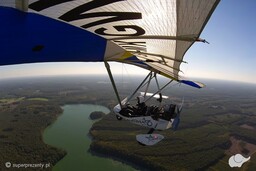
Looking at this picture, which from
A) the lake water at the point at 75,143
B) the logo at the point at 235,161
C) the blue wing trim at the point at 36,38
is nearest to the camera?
the blue wing trim at the point at 36,38

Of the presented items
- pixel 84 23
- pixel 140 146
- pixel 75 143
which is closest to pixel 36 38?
pixel 84 23

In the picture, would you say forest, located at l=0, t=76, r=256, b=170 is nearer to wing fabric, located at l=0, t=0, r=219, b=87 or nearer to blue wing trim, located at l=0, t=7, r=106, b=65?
wing fabric, located at l=0, t=0, r=219, b=87

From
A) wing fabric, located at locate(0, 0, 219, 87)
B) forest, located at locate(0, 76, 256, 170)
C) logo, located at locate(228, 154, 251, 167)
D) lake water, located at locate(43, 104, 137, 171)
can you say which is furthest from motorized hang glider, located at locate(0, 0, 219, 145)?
logo, located at locate(228, 154, 251, 167)

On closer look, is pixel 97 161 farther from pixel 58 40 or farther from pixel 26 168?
pixel 58 40

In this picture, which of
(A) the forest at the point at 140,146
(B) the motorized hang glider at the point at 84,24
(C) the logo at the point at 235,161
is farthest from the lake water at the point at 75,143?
(B) the motorized hang glider at the point at 84,24

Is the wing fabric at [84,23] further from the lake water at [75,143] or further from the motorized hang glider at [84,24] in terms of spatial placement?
the lake water at [75,143]

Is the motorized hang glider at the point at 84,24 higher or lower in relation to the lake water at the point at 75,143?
higher

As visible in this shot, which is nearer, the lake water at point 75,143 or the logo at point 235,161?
the lake water at point 75,143
